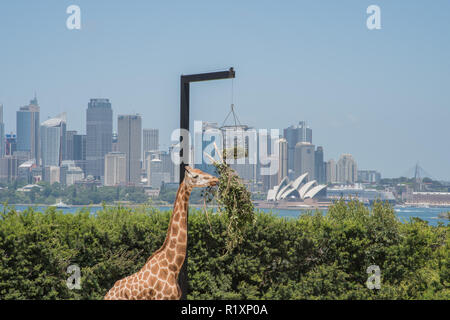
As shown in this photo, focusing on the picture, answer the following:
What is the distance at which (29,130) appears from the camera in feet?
470

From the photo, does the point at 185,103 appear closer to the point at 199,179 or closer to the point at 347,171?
the point at 199,179

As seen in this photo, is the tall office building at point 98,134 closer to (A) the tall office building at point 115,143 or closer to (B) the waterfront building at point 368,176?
(A) the tall office building at point 115,143

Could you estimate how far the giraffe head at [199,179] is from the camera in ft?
20.7

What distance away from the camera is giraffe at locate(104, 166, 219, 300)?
6.12 m

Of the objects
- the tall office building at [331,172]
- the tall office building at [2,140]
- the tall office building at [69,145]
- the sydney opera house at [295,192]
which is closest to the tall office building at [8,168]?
the tall office building at [2,140]

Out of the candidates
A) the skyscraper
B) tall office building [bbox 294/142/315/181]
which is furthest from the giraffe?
the skyscraper

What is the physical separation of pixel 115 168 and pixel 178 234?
13565 cm

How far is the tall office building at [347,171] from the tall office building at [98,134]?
68576 mm

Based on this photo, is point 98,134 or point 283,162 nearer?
point 283,162

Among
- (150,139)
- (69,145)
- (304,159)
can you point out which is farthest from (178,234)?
(69,145)

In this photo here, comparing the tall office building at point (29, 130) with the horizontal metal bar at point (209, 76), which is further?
the tall office building at point (29, 130)

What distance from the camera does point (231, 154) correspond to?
22.7 ft

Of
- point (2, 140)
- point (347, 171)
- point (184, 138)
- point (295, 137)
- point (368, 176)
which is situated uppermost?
point (295, 137)

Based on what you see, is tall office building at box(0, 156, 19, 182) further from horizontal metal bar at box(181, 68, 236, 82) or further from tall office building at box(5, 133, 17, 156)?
horizontal metal bar at box(181, 68, 236, 82)
